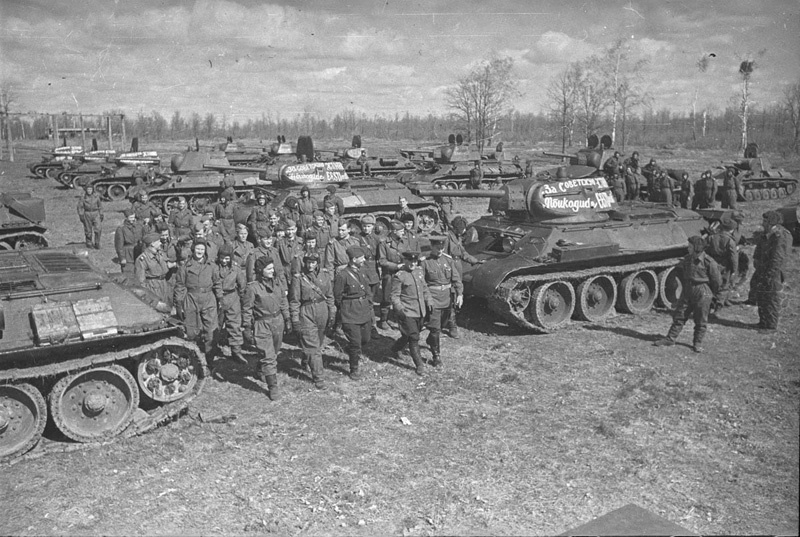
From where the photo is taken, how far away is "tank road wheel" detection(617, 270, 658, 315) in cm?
1178

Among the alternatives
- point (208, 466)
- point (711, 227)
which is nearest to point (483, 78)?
point (711, 227)

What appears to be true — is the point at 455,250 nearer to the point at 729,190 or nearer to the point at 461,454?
the point at 461,454

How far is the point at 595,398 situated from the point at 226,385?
4795 millimetres

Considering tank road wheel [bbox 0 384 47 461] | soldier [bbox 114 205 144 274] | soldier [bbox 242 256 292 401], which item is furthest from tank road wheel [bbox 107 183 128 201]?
tank road wheel [bbox 0 384 47 461]

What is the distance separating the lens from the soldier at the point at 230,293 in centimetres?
893

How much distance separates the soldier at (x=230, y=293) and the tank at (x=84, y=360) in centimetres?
124

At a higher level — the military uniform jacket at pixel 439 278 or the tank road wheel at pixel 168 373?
the military uniform jacket at pixel 439 278

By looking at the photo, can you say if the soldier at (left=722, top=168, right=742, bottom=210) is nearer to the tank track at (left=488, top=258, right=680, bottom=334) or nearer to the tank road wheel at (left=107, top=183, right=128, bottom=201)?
the tank track at (left=488, top=258, right=680, bottom=334)

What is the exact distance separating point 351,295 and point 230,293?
5.64ft

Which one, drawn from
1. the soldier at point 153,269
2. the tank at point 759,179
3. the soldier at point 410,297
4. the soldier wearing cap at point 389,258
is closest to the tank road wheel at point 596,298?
the soldier wearing cap at point 389,258

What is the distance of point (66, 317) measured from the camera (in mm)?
6832

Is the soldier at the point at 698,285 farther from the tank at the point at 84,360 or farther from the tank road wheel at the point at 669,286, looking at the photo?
the tank at the point at 84,360

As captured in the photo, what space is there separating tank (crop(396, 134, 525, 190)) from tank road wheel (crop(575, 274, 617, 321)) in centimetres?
1451

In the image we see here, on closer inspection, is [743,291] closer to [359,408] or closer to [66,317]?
[359,408]
